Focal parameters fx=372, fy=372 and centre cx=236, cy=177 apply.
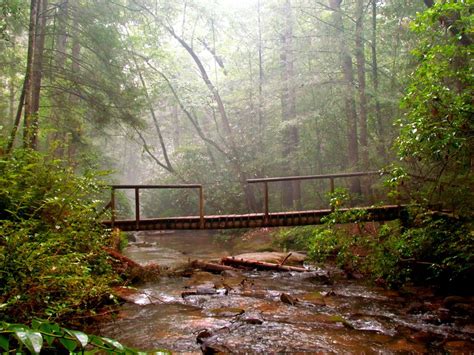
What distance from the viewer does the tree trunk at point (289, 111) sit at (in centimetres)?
1628

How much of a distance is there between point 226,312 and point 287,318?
1013 mm

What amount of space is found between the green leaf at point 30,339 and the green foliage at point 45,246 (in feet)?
6.09

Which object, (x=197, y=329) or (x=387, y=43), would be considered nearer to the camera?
(x=197, y=329)

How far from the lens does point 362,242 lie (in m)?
8.58

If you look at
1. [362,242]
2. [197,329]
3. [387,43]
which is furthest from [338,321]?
[387,43]

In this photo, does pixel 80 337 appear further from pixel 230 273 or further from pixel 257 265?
pixel 257 265

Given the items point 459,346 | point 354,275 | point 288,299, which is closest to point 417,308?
point 459,346

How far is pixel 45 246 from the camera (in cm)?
418

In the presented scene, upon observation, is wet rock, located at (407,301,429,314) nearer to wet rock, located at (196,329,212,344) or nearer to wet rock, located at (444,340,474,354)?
wet rock, located at (444,340,474,354)

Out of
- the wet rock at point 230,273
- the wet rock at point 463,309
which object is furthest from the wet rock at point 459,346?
the wet rock at point 230,273

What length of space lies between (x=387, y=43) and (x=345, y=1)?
11.4 feet

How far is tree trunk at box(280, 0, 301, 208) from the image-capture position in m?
16.3

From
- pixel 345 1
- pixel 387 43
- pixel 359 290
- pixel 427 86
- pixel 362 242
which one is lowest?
pixel 359 290

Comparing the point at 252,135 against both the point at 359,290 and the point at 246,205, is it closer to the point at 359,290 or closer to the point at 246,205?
the point at 246,205
